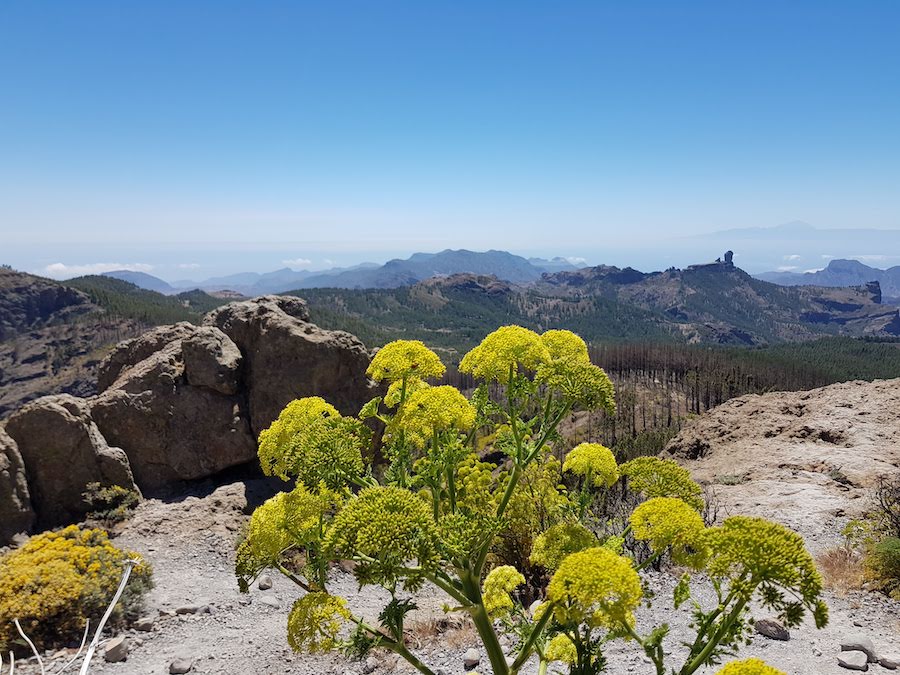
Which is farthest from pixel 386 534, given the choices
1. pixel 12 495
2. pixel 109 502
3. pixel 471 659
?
pixel 109 502

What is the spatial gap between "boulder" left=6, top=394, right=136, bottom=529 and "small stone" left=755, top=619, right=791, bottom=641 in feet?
73.0

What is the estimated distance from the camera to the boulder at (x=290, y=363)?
927 inches

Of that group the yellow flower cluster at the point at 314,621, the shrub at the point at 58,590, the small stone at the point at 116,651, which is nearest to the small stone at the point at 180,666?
the small stone at the point at 116,651

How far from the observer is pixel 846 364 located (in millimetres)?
160375

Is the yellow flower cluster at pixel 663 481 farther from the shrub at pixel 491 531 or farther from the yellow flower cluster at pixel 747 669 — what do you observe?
the yellow flower cluster at pixel 747 669

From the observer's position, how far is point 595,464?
5895mm

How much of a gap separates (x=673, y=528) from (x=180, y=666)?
494 inches

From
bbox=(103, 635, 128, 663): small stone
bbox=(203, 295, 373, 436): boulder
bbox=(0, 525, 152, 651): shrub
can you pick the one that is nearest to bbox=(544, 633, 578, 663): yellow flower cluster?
bbox=(103, 635, 128, 663): small stone

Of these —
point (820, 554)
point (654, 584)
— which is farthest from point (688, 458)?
point (654, 584)

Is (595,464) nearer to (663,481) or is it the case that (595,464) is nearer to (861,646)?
(663,481)

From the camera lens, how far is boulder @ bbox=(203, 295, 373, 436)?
2355 cm

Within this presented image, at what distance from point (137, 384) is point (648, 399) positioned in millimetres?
116142

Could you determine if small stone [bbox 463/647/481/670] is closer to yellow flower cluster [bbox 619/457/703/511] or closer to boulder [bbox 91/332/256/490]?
yellow flower cluster [bbox 619/457/703/511]

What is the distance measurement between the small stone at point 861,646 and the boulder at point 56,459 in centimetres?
2366
